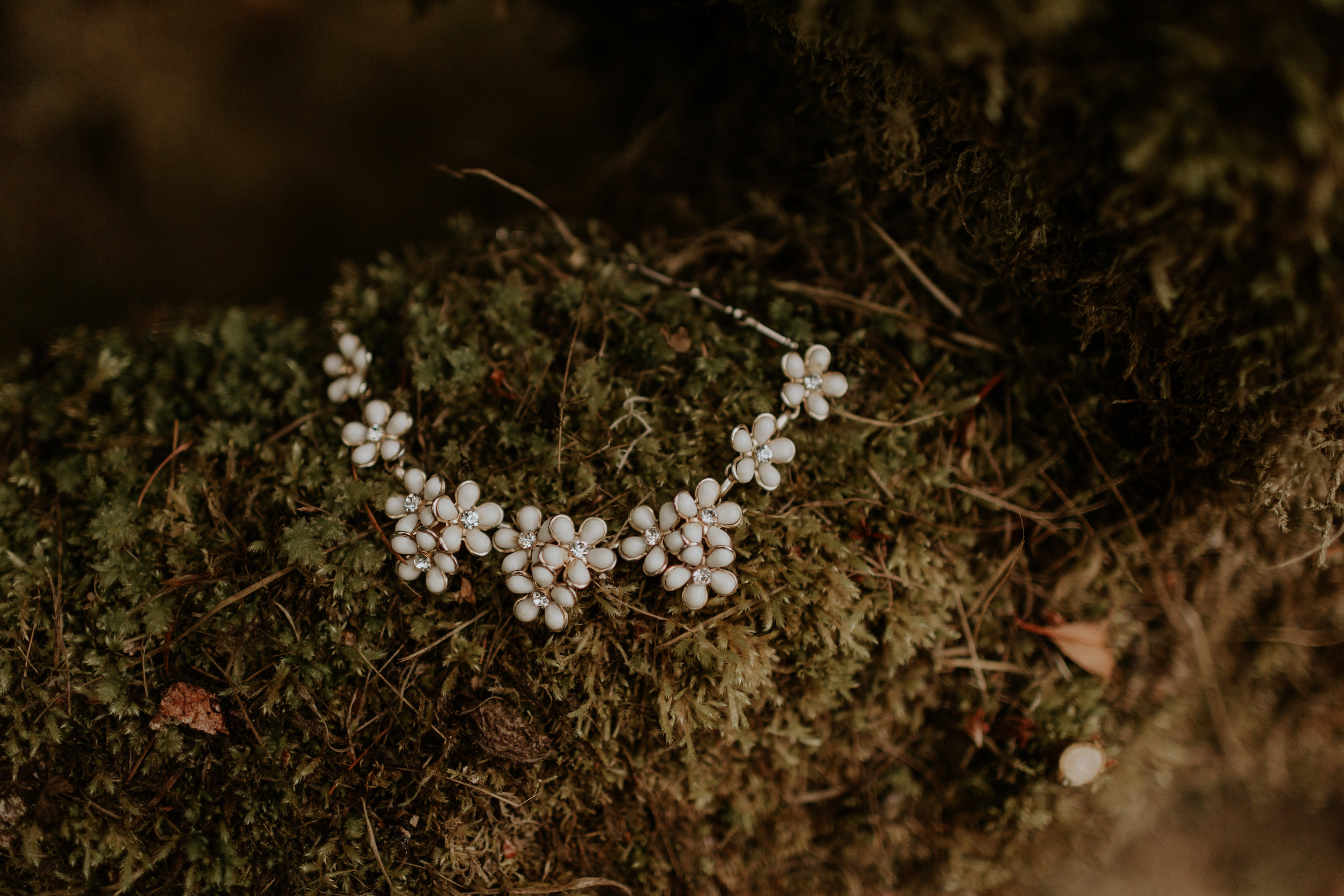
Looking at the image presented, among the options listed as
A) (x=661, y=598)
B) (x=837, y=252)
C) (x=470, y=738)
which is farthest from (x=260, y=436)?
(x=837, y=252)

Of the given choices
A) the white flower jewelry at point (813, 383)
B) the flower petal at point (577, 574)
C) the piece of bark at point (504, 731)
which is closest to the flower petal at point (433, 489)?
the flower petal at point (577, 574)

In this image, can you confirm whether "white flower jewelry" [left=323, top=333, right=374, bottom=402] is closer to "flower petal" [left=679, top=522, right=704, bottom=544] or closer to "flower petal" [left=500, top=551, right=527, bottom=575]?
"flower petal" [left=500, top=551, right=527, bottom=575]

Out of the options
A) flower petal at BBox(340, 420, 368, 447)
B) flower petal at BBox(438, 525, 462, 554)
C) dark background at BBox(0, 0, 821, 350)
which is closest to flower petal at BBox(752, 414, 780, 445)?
flower petal at BBox(438, 525, 462, 554)

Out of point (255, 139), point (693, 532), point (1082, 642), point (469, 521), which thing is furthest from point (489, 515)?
point (255, 139)

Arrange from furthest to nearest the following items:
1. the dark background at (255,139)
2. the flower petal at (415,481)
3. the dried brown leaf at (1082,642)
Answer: the dark background at (255,139) → the dried brown leaf at (1082,642) → the flower petal at (415,481)

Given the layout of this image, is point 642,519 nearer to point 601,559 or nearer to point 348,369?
point 601,559

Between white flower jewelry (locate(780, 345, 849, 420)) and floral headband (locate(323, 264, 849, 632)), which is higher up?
white flower jewelry (locate(780, 345, 849, 420))

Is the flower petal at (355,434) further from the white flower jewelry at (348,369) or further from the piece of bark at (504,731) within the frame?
the piece of bark at (504,731)
